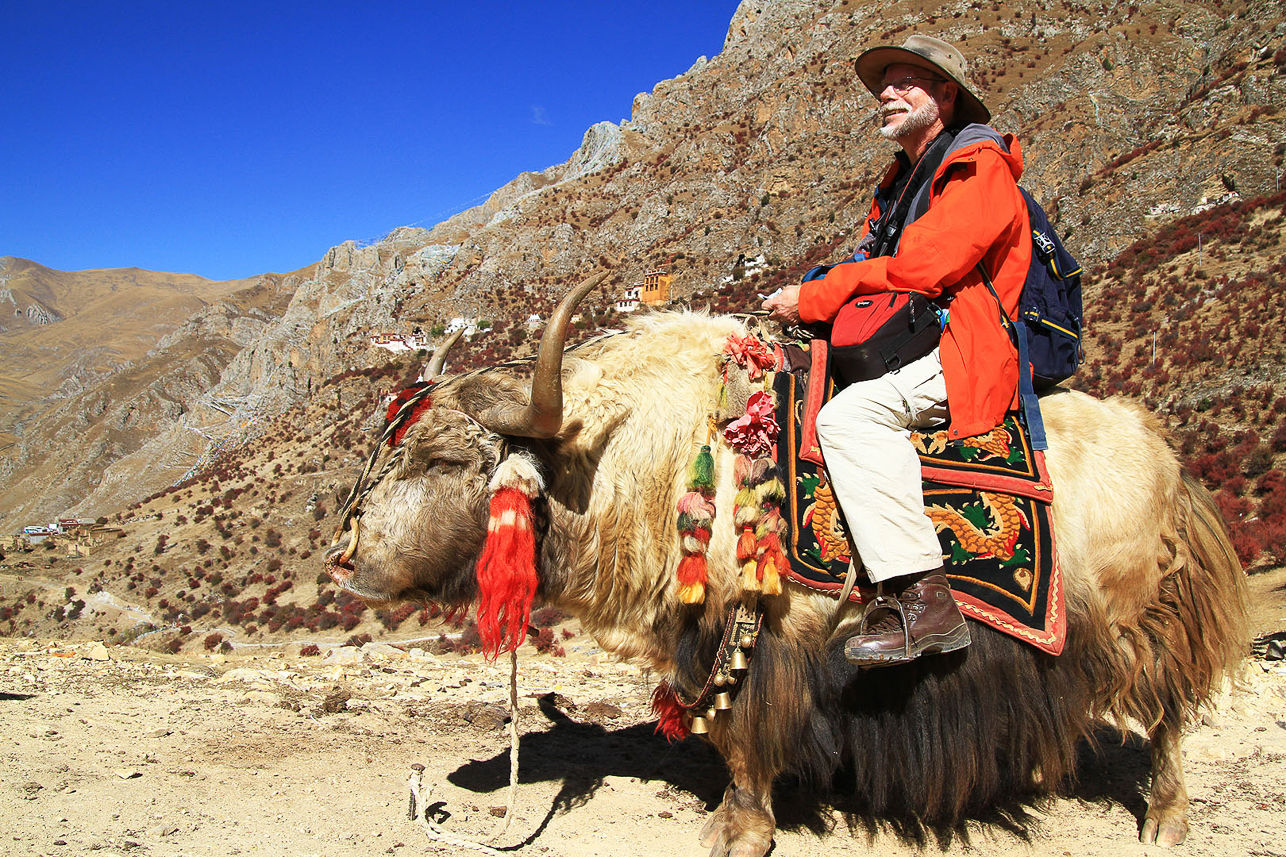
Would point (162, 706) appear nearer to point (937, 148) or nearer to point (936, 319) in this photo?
point (936, 319)

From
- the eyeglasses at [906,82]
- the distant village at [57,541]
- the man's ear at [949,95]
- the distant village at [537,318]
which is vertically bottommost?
the distant village at [57,541]

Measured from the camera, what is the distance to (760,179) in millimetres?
64875

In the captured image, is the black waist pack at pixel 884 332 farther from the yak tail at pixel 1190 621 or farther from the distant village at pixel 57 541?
the distant village at pixel 57 541

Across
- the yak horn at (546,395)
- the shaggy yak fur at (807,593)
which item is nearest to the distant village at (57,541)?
the shaggy yak fur at (807,593)

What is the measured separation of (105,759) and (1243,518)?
14680 millimetres

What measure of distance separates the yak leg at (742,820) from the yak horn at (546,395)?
71.1 inches

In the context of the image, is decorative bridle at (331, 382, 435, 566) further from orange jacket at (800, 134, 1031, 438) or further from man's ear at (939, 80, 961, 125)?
man's ear at (939, 80, 961, 125)

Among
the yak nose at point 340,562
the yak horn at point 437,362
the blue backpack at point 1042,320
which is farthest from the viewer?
the yak horn at point 437,362

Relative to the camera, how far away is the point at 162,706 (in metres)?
4.57

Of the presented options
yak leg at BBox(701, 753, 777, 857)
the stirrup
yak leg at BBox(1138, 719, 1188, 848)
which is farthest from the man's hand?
yak leg at BBox(1138, 719, 1188, 848)

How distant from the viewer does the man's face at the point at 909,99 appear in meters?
3.26

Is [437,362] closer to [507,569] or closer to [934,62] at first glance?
[507,569]

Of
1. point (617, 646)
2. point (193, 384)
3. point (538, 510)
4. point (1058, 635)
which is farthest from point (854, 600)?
point (193, 384)

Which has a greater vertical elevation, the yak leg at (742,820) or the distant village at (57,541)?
the yak leg at (742,820)
